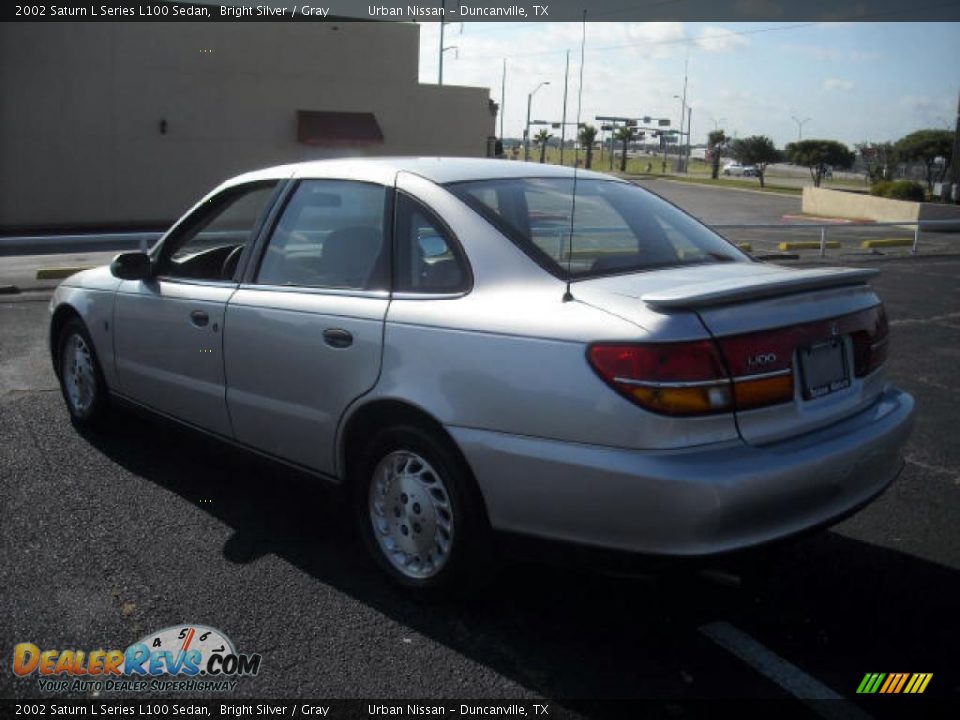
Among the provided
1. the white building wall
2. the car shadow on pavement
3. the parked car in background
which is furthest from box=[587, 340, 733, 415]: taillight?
the parked car in background

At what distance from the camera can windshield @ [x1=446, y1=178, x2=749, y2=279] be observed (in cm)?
356

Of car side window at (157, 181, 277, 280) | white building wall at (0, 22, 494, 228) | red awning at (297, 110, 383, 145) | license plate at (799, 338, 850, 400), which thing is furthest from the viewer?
red awning at (297, 110, 383, 145)

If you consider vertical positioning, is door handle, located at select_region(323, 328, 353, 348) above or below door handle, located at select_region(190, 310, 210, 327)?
above

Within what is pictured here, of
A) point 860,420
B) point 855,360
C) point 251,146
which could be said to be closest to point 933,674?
point 860,420

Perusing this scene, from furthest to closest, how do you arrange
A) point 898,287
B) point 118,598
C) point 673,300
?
point 898,287 → point 118,598 → point 673,300

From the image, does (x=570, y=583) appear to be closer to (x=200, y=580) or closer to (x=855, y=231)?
(x=200, y=580)

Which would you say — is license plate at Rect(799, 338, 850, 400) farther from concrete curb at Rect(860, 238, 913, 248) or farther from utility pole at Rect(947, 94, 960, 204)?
utility pole at Rect(947, 94, 960, 204)

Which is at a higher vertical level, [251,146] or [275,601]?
[251,146]

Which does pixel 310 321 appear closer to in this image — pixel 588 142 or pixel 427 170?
pixel 427 170

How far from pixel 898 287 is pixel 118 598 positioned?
40.1ft

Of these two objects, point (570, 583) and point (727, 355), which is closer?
point (727, 355)

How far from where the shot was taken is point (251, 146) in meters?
28.8

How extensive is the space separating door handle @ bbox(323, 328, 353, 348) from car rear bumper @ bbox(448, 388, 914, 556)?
678 mm

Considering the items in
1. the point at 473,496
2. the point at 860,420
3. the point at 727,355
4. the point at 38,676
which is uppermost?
the point at 727,355
